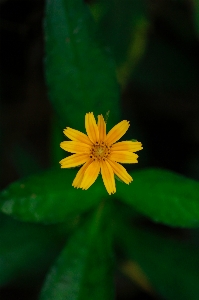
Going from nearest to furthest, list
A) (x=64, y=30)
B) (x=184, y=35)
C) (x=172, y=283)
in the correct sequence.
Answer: (x=64, y=30), (x=172, y=283), (x=184, y=35)

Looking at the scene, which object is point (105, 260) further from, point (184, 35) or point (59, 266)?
point (184, 35)

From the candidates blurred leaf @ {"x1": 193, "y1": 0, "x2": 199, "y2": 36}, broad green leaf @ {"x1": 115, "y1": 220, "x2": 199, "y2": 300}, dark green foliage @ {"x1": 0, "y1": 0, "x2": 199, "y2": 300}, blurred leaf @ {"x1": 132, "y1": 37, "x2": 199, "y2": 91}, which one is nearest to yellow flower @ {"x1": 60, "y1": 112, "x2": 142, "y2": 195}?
dark green foliage @ {"x1": 0, "y1": 0, "x2": 199, "y2": 300}

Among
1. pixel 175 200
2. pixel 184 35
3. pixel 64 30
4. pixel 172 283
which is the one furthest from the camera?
pixel 184 35

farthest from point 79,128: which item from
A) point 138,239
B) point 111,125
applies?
point 138,239

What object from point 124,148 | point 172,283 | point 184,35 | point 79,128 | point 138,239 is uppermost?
point 184,35

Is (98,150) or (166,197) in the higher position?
(98,150)

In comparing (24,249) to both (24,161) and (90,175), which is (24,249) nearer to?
(24,161)

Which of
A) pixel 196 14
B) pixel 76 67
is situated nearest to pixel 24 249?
pixel 76 67
